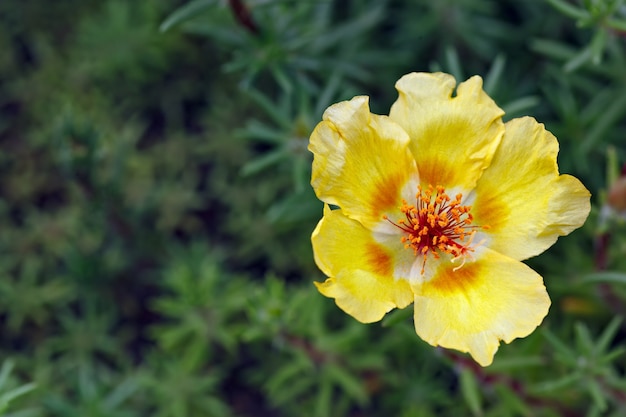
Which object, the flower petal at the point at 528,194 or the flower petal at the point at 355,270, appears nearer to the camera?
the flower petal at the point at 355,270

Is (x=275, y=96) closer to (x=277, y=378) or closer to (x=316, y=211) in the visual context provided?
(x=316, y=211)

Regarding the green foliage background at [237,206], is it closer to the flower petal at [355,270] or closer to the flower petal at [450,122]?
the flower petal at [355,270]

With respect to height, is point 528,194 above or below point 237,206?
above

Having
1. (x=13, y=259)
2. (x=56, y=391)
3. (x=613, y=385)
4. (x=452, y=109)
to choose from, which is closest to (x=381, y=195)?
(x=452, y=109)

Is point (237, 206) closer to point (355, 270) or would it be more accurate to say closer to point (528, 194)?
point (355, 270)

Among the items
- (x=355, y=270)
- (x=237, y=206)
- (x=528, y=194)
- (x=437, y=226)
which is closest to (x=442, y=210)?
(x=437, y=226)

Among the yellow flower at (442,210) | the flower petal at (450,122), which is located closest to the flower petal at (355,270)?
the yellow flower at (442,210)
